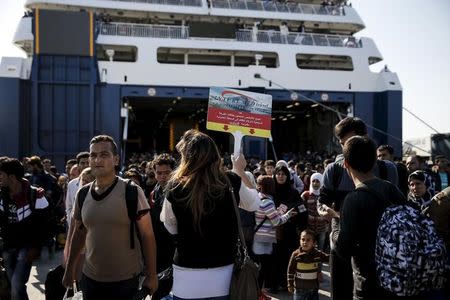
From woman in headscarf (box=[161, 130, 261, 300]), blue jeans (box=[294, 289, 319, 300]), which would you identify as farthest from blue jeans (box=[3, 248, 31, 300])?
blue jeans (box=[294, 289, 319, 300])

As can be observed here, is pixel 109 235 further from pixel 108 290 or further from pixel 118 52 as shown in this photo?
pixel 118 52

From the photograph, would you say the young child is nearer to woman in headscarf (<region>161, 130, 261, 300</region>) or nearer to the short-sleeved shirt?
the short-sleeved shirt

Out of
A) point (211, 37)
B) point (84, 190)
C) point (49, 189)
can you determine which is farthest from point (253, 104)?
point (211, 37)

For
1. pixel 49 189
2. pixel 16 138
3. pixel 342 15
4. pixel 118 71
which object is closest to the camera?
pixel 49 189

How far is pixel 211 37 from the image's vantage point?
16578mm

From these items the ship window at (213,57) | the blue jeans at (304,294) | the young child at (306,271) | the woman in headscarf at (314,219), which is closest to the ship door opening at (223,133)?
the ship window at (213,57)

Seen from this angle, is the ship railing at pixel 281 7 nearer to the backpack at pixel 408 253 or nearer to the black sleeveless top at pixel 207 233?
the black sleeveless top at pixel 207 233

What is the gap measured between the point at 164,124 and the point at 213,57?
1446 cm

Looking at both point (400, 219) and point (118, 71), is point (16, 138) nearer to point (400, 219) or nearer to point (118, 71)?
point (118, 71)

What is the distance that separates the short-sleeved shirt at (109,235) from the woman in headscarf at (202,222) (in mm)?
515

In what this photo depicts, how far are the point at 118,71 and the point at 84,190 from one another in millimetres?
12354

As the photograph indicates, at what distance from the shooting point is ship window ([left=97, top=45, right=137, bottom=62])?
15.6 m

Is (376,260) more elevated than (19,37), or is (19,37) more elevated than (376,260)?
(19,37)

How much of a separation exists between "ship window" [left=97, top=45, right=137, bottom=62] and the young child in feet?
38.6
